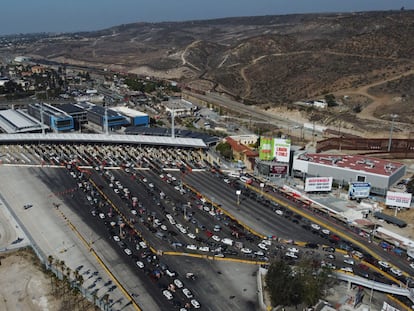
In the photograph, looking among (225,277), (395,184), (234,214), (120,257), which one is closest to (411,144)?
(395,184)

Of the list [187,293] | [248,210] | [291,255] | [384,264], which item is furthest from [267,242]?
[187,293]

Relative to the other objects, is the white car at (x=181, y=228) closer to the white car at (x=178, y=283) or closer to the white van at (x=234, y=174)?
the white car at (x=178, y=283)

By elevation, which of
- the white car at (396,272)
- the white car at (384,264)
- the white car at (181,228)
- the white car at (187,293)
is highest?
the white car at (181,228)

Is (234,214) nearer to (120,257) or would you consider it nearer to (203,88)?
(120,257)

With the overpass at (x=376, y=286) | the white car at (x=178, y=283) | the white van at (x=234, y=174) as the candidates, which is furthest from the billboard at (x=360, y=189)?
the white car at (x=178, y=283)

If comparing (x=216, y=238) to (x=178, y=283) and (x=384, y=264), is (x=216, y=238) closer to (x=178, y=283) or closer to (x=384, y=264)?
(x=178, y=283)

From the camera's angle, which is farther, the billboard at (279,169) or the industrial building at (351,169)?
the billboard at (279,169)
